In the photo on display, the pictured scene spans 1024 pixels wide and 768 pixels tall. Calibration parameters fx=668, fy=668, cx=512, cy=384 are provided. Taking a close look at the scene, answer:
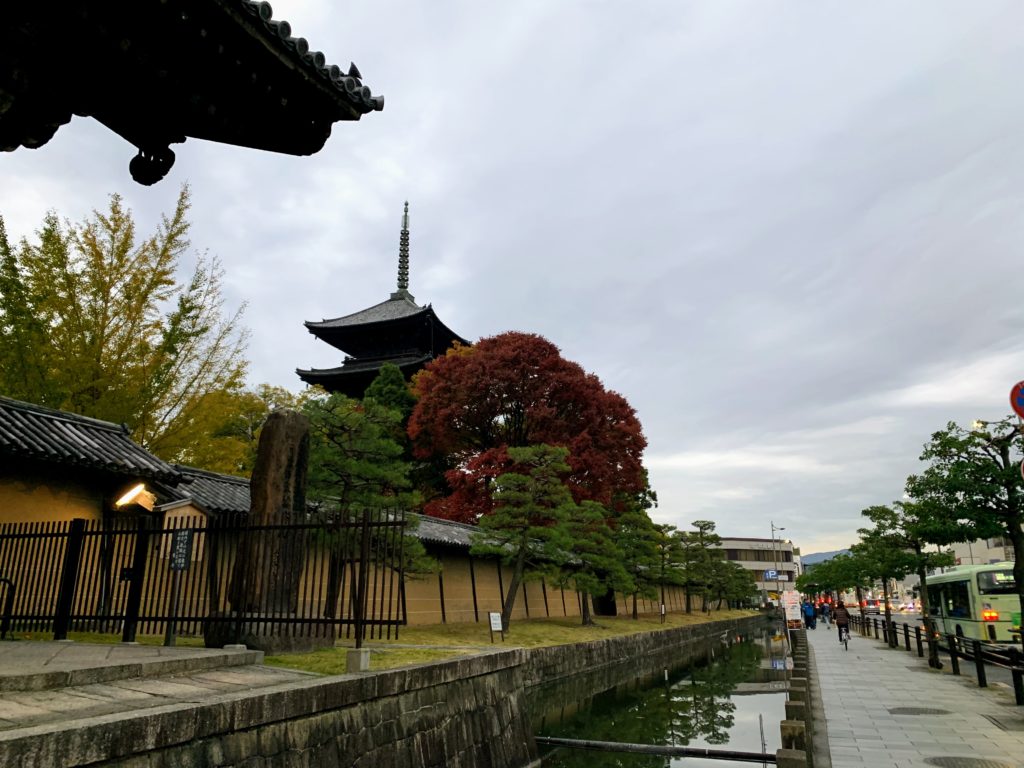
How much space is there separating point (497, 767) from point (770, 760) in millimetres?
4667

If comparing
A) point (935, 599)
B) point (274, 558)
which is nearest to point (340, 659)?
point (274, 558)

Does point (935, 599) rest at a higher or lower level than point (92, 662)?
lower

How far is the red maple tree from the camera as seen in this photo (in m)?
33.9

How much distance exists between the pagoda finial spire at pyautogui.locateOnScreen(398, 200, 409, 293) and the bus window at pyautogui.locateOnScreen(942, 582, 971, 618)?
Answer: 41.0m

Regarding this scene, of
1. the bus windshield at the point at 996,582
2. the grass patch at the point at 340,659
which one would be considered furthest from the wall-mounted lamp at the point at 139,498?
the bus windshield at the point at 996,582

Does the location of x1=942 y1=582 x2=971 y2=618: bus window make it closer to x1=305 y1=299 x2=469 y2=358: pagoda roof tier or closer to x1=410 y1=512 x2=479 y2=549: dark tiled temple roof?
x1=410 y1=512 x2=479 y2=549: dark tiled temple roof

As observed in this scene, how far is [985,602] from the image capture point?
26094mm

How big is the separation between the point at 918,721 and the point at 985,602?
61.3 ft

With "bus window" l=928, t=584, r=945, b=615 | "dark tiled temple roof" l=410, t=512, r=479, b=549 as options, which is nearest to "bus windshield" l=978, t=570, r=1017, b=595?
"bus window" l=928, t=584, r=945, b=615

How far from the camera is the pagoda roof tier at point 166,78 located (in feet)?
14.9

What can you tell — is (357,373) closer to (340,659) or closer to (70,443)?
(70,443)

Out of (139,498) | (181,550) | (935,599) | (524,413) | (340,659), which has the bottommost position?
(935,599)

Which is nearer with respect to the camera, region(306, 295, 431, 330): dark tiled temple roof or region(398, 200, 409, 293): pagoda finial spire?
region(306, 295, 431, 330): dark tiled temple roof

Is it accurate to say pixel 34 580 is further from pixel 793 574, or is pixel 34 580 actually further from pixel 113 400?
pixel 793 574
